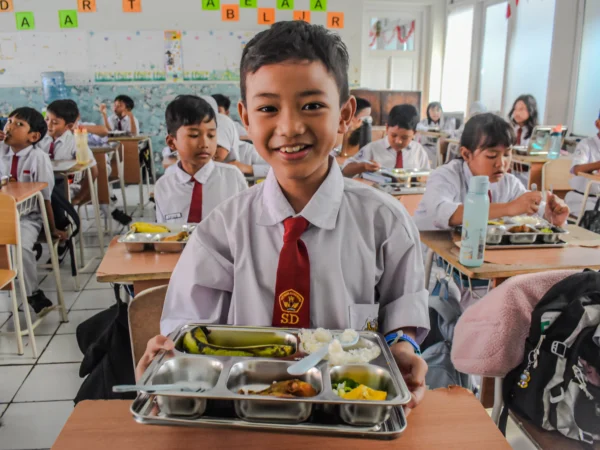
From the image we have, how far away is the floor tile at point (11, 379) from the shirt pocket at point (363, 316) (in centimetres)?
186

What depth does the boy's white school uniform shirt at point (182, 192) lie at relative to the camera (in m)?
2.51

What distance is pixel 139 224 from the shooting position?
7.04 ft

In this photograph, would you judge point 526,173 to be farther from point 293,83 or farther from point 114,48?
point 114,48

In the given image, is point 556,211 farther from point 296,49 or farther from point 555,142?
point 555,142

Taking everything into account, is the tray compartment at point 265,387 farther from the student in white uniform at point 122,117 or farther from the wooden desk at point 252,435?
the student in white uniform at point 122,117

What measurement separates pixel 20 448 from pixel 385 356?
1.70 metres

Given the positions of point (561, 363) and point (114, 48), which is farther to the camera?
point (114, 48)

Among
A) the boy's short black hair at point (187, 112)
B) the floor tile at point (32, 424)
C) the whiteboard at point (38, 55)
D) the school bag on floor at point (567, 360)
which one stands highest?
the whiteboard at point (38, 55)

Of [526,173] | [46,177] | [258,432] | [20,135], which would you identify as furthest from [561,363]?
[526,173]

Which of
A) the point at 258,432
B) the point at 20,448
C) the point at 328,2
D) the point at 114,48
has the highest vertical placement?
the point at 328,2

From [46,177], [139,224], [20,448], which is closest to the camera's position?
[20,448]

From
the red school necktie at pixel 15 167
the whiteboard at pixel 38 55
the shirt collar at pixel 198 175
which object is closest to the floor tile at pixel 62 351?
the shirt collar at pixel 198 175

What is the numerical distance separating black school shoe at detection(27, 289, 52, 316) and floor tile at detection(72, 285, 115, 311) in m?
0.19

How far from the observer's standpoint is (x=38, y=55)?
6.61 meters
